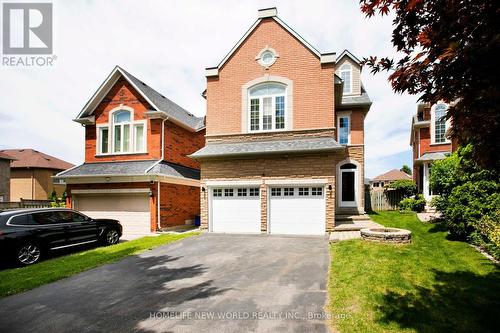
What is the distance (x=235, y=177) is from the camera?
44.3 ft

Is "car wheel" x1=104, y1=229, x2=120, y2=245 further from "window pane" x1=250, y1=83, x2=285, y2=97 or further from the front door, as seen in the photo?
the front door

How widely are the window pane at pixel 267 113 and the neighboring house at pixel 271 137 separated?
52 mm

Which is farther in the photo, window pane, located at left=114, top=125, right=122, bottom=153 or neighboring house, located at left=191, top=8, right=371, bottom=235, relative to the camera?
window pane, located at left=114, top=125, right=122, bottom=153

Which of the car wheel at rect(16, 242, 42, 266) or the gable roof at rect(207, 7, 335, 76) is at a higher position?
the gable roof at rect(207, 7, 335, 76)

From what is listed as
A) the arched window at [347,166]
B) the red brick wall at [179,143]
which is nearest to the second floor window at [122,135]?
the red brick wall at [179,143]

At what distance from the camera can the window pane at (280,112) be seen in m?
13.8

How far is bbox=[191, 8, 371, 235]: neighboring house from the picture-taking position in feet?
41.2

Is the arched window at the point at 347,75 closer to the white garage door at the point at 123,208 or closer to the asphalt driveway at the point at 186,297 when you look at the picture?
the asphalt driveway at the point at 186,297

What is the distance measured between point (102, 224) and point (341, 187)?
14083 mm

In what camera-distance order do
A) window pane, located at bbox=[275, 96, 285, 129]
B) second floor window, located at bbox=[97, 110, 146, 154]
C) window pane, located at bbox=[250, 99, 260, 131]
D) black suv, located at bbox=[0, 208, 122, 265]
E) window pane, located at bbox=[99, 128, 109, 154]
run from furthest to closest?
window pane, located at bbox=[99, 128, 109, 154] → second floor window, located at bbox=[97, 110, 146, 154] → window pane, located at bbox=[250, 99, 260, 131] → window pane, located at bbox=[275, 96, 285, 129] → black suv, located at bbox=[0, 208, 122, 265]

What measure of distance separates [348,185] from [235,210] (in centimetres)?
836

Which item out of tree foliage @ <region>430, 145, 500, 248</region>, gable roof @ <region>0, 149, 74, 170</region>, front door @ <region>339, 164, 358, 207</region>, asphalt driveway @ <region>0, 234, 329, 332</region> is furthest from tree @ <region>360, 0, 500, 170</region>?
gable roof @ <region>0, 149, 74, 170</region>

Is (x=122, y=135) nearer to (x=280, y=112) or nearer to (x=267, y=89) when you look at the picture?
(x=267, y=89)

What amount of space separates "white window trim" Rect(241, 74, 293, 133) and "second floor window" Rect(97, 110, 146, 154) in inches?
270
